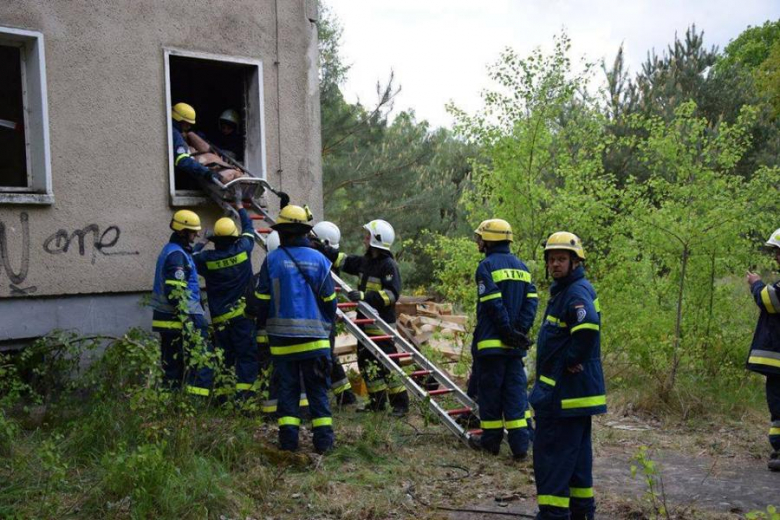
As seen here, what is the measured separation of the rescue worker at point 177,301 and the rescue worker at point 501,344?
96.0 inches

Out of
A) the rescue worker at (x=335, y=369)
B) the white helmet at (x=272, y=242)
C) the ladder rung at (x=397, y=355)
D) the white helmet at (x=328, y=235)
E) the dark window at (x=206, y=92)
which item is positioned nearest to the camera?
the ladder rung at (x=397, y=355)

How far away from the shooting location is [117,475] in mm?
4863

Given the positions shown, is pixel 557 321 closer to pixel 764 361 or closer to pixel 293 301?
pixel 293 301

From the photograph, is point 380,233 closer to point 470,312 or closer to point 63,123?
point 470,312

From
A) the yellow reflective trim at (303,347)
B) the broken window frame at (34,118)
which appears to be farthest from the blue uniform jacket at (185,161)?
the yellow reflective trim at (303,347)

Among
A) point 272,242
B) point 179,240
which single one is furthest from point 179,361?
point 272,242

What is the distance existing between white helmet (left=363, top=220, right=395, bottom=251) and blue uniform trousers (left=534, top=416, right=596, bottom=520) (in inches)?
137

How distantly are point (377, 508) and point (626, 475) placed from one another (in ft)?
7.63

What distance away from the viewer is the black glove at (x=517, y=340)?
21.6 feet

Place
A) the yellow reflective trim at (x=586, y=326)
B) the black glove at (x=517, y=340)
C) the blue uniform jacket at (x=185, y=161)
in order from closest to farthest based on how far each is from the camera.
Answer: the yellow reflective trim at (x=586, y=326), the black glove at (x=517, y=340), the blue uniform jacket at (x=185, y=161)

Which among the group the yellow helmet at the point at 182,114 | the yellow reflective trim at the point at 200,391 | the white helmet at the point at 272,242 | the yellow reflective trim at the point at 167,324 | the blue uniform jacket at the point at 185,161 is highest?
the yellow helmet at the point at 182,114

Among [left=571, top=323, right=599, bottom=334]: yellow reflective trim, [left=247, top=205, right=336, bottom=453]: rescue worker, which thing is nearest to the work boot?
[left=571, top=323, right=599, bottom=334]: yellow reflective trim

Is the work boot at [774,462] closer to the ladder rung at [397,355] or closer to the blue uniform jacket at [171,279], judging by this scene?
the ladder rung at [397,355]

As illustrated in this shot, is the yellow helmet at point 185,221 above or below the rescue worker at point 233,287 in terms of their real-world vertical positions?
above
